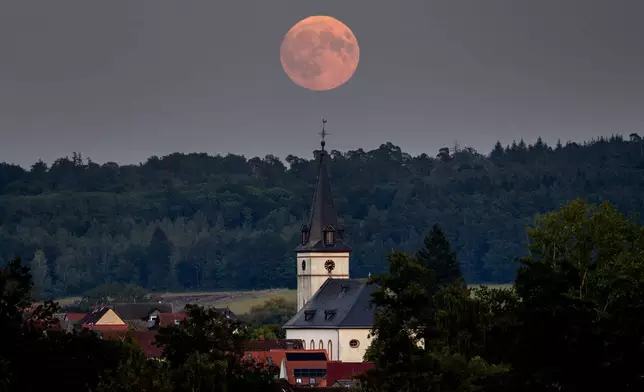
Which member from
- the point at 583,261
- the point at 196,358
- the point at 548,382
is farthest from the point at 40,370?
the point at 583,261

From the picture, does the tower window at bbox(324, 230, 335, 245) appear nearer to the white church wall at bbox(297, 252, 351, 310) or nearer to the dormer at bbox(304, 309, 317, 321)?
the white church wall at bbox(297, 252, 351, 310)

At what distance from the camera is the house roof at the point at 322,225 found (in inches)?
6535

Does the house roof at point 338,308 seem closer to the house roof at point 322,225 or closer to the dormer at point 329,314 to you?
the dormer at point 329,314

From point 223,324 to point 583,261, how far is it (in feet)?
50.5

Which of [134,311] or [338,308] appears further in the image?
[134,311]

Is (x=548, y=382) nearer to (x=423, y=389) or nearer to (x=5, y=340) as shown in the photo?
(x=423, y=389)

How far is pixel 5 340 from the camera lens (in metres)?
61.2

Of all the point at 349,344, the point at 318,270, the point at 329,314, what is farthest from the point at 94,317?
the point at 349,344

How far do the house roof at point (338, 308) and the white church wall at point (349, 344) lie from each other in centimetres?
46

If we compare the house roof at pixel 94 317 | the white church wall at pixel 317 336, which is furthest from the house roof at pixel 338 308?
the house roof at pixel 94 317

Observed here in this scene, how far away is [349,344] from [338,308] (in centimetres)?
385

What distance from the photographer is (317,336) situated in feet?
522

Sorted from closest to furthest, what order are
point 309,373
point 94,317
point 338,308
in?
point 309,373
point 338,308
point 94,317

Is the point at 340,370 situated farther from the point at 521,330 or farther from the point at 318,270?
the point at 521,330
